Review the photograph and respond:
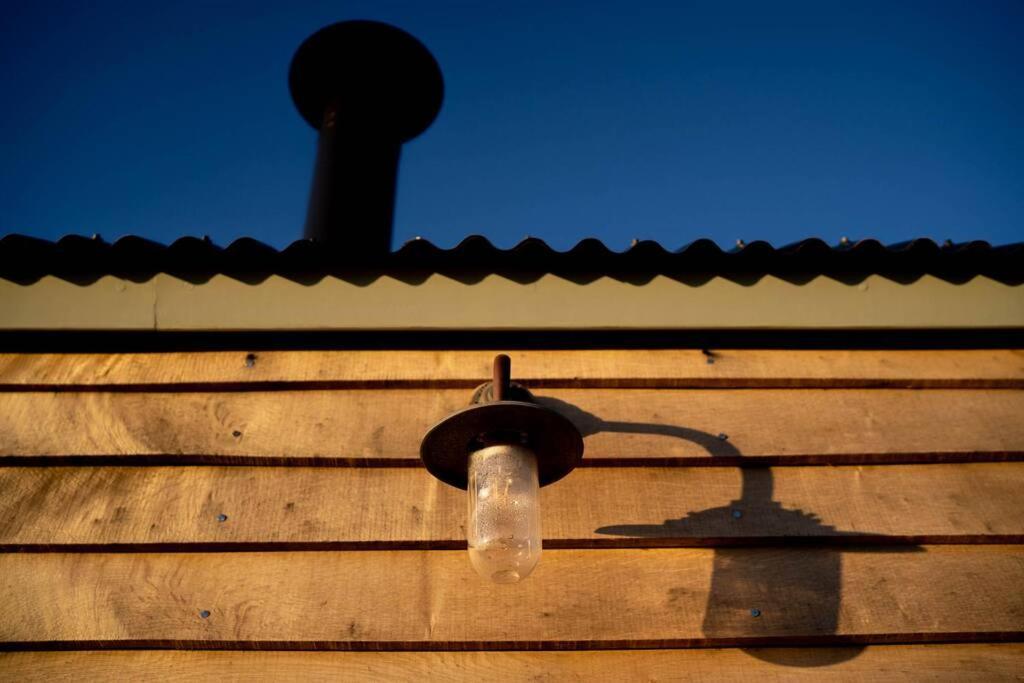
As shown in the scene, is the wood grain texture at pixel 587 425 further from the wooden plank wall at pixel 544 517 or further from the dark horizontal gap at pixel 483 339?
the dark horizontal gap at pixel 483 339

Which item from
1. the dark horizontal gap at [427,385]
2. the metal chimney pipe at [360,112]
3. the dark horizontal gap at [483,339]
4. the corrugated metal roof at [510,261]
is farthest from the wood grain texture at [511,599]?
the metal chimney pipe at [360,112]

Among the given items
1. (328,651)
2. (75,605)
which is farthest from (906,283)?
(75,605)

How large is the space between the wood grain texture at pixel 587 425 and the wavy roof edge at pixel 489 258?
405mm

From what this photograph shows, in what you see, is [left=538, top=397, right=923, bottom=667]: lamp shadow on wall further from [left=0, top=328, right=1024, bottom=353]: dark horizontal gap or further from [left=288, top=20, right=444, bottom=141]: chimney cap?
[left=288, top=20, right=444, bottom=141]: chimney cap

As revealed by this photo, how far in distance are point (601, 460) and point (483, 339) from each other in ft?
1.83

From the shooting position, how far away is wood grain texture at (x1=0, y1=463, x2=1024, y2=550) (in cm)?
192

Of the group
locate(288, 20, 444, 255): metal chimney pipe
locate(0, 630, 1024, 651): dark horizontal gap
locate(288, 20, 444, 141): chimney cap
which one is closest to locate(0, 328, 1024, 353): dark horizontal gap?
locate(0, 630, 1024, 651): dark horizontal gap

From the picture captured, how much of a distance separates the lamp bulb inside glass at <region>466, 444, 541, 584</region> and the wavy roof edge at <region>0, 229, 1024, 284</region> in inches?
30.4

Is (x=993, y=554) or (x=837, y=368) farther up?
(x=837, y=368)

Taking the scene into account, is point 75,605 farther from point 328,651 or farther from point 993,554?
point 993,554

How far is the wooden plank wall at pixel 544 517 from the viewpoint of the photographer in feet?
5.87

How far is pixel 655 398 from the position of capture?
2172 millimetres

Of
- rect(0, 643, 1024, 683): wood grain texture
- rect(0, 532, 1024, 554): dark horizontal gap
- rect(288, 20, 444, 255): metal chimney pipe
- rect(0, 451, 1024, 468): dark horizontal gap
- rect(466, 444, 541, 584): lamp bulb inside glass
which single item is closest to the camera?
rect(466, 444, 541, 584): lamp bulb inside glass

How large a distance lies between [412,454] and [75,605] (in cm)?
101
